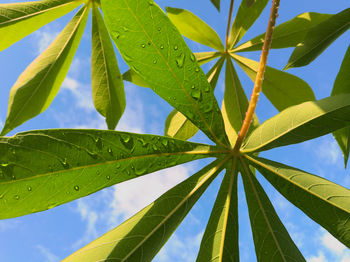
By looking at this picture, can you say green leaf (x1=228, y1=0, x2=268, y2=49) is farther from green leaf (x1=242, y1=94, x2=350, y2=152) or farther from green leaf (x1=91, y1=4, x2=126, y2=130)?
green leaf (x1=242, y1=94, x2=350, y2=152)

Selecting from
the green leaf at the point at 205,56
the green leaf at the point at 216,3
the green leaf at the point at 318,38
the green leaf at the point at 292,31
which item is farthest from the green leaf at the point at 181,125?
the green leaf at the point at 318,38

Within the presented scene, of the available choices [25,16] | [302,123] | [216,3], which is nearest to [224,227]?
[302,123]

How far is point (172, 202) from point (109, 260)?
208 millimetres

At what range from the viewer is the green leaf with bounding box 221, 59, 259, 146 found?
1680mm

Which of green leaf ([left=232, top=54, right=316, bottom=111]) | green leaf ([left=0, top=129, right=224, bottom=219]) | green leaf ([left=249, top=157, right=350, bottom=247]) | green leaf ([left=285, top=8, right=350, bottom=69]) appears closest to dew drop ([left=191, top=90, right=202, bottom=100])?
green leaf ([left=0, top=129, right=224, bottom=219])

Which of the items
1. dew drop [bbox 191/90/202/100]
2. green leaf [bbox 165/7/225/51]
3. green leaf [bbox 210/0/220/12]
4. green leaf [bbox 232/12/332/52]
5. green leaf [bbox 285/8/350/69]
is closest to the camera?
dew drop [bbox 191/90/202/100]

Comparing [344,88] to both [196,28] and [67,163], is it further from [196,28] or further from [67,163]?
[67,163]

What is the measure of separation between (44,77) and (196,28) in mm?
786

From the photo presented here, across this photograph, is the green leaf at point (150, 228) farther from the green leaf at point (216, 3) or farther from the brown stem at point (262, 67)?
the green leaf at point (216, 3)

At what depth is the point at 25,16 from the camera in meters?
1.42

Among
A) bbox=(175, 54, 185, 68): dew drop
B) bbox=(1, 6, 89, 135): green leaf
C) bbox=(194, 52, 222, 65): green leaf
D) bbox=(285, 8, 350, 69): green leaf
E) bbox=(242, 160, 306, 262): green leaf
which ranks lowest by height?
bbox=(242, 160, 306, 262): green leaf

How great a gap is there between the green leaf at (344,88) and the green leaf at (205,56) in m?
0.63

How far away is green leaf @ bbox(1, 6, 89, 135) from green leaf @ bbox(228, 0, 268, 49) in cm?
72

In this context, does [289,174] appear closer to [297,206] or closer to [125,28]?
[297,206]
